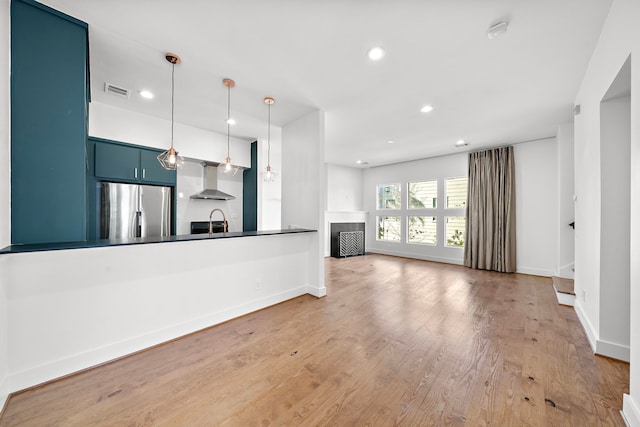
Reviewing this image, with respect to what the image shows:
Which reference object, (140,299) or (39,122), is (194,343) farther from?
(39,122)

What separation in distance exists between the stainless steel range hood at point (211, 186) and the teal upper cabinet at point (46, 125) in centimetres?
263

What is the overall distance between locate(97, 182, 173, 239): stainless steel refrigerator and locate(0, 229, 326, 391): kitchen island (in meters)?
1.90

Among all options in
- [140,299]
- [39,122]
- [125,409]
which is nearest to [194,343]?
[140,299]

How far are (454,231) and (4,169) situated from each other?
7184 millimetres

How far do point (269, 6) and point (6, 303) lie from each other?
2.74 metres

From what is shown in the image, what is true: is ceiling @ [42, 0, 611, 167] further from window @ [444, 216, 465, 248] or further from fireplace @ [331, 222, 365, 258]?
fireplace @ [331, 222, 365, 258]

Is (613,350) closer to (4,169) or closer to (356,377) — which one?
(356,377)

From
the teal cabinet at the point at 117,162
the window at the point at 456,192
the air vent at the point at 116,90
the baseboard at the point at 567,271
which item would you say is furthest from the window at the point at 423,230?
the air vent at the point at 116,90

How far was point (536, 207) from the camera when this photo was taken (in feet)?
16.3

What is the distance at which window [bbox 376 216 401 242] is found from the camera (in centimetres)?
730

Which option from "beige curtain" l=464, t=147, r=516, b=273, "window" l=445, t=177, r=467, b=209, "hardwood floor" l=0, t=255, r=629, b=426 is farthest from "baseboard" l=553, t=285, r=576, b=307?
"window" l=445, t=177, r=467, b=209

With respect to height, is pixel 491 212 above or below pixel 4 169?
below

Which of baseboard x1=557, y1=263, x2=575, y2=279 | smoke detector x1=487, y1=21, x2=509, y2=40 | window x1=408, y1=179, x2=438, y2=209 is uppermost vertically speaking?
smoke detector x1=487, y1=21, x2=509, y2=40

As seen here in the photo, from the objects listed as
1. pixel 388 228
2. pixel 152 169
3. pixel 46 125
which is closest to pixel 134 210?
pixel 152 169
